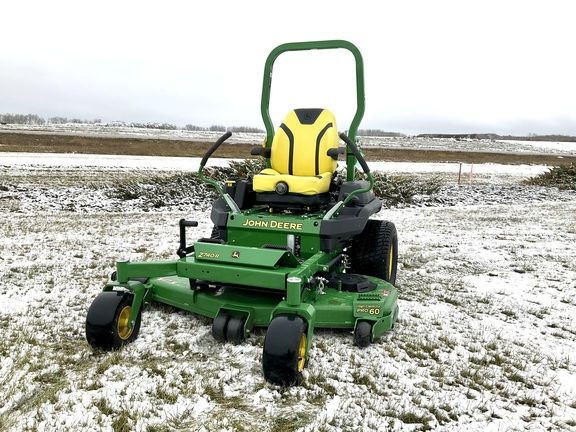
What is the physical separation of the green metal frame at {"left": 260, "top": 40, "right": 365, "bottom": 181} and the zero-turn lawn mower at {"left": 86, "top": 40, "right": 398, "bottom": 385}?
12 mm

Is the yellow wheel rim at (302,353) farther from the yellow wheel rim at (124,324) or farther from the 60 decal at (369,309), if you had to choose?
the yellow wheel rim at (124,324)

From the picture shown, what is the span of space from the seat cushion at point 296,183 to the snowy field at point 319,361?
1.47m

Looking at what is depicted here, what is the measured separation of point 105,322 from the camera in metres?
3.75

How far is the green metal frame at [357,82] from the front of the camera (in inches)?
228

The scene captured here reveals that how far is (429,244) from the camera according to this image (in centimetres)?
864

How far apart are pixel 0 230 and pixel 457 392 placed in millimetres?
7948

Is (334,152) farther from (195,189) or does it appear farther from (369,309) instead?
(195,189)

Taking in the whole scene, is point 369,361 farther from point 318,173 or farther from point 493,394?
point 318,173

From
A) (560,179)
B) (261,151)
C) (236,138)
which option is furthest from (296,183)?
(236,138)

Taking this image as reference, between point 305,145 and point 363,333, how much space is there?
2364mm

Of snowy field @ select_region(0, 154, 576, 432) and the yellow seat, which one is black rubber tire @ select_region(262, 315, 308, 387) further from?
the yellow seat

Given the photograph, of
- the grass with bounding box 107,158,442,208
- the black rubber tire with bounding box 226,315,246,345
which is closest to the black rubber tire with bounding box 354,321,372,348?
the black rubber tire with bounding box 226,315,246,345

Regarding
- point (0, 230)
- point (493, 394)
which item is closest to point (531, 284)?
point (493, 394)

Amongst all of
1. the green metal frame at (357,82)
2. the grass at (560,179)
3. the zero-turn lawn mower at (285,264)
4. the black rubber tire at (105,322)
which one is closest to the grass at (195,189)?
the green metal frame at (357,82)
